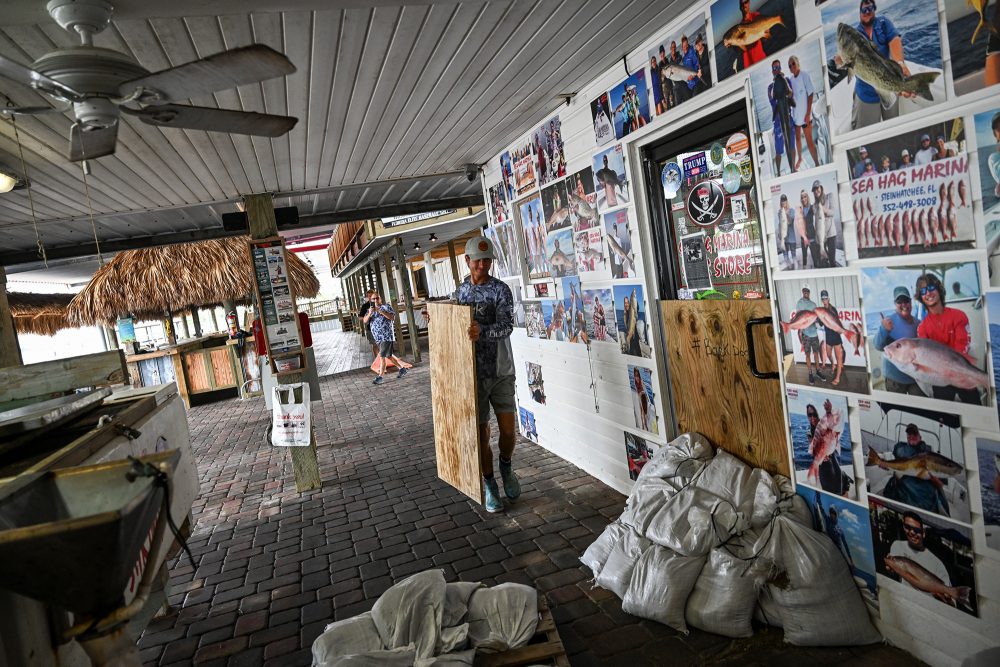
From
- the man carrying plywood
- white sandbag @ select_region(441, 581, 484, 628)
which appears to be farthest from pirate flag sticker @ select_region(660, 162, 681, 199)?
white sandbag @ select_region(441, 581, 484, 628)

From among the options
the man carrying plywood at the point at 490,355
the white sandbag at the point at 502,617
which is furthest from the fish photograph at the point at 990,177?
the man carrying plywood at the point at 490,355

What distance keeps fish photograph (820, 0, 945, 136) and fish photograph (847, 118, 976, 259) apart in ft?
0.41

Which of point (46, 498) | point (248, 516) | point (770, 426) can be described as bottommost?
point (248, 516)

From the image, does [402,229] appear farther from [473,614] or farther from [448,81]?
[473,614]

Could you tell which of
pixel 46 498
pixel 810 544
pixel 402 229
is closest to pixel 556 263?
pixel 810 544

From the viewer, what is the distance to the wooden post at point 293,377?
6.08 metres

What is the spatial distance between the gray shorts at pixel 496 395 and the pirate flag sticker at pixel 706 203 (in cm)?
192

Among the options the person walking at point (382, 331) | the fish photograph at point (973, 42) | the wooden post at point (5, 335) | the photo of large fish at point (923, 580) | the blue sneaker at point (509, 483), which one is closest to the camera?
the fish photograph at point (973, 42)

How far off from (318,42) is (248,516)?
172 inches

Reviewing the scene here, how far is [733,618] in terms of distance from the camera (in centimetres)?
285

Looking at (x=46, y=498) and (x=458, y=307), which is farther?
(x=458, y=307)

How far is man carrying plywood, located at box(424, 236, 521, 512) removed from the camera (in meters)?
4.71

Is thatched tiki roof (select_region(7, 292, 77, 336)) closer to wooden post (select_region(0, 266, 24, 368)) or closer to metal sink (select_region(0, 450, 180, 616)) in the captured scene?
wooden post (select_region(0, 266, 24, 368))

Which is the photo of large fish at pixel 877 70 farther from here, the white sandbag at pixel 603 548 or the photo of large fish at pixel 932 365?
the white sandbag at pixel 603 548
